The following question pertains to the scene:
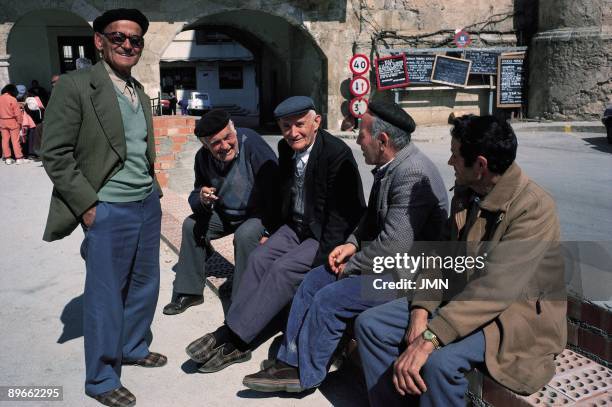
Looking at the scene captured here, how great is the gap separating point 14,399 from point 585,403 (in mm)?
2544

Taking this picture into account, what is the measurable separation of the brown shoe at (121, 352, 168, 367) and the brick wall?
13.8 feet

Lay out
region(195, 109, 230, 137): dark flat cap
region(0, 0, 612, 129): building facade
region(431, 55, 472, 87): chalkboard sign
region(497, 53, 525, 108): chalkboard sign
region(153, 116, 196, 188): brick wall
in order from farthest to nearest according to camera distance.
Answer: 1. region(497, 53, 525, 108): chalkboard sign
2. region(431, 55, 472, 87): chalkboard sign
3. region(0, 0, 612, 129): building facade
4. region(153, 116, 196, 188): brick wall
5. region(195, 109, 230, 137): dark flat cap

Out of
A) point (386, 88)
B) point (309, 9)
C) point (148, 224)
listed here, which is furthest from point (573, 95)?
point (148, 224)

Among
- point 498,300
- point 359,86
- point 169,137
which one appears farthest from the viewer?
Answer: point 359,86

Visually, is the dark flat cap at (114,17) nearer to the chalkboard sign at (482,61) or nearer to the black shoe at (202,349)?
the black shoe at (202,349)

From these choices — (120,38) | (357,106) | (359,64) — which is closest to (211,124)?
(120,38)

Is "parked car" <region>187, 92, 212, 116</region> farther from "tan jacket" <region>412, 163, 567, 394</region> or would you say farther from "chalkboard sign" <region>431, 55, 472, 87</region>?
"tan jacket" <region>412, 163, 567, 394</region>

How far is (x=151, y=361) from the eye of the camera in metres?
3.08

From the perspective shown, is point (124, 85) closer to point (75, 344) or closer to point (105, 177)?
point (105, 177)

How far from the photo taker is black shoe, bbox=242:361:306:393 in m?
2.62

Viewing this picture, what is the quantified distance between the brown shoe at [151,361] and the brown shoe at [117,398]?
37 cm

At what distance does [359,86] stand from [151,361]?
12835 mm

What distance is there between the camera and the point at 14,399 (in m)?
2.70

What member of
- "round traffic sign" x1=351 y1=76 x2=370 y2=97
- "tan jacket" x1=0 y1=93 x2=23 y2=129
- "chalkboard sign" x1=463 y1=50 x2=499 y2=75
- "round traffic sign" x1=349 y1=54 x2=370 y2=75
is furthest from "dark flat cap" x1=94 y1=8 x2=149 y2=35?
"chalkboard sign" x1=463 y1=50 x2=499 y2=75
